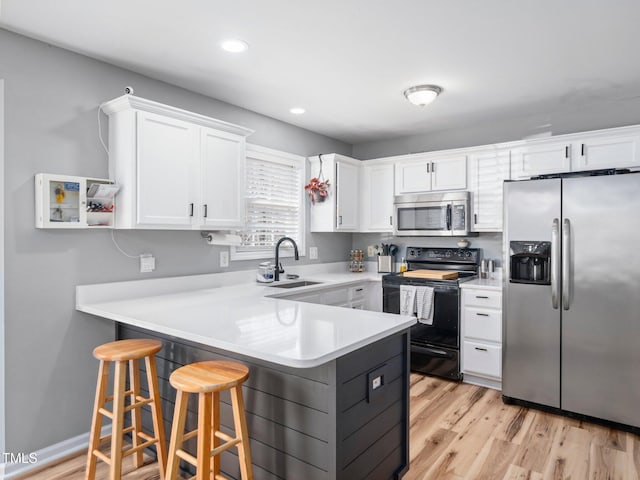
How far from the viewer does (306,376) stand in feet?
5.67

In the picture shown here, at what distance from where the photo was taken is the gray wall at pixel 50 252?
2232mm

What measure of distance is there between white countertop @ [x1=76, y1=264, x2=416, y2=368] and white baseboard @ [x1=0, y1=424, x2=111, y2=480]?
81 cm

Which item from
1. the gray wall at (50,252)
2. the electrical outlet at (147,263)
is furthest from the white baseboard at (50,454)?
the electrical outlet at (147,263)

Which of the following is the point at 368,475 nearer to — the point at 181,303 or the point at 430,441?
the point at 430,441

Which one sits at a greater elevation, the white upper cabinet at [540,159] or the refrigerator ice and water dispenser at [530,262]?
the white upper cabinet at [540,159]

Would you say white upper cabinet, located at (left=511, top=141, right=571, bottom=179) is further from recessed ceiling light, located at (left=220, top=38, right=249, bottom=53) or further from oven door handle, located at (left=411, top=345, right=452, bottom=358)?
recessed ceiling light, located at (left=220, top=38, right=249, bottom=53)

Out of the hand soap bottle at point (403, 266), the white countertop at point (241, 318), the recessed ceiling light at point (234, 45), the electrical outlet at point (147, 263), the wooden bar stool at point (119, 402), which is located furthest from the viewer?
the hand soap bottle at point (403, 266)

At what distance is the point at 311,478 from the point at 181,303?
1.31 meters

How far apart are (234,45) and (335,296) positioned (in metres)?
2.24

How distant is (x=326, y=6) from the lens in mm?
1997

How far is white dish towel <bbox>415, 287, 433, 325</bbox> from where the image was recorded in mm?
3682

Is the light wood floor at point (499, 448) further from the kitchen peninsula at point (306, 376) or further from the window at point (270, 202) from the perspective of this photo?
the window at point (270, 202)

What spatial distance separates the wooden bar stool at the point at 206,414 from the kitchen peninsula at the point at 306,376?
0.40 feet

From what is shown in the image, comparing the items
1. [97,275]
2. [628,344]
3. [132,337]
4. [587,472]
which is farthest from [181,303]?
[628,344]
